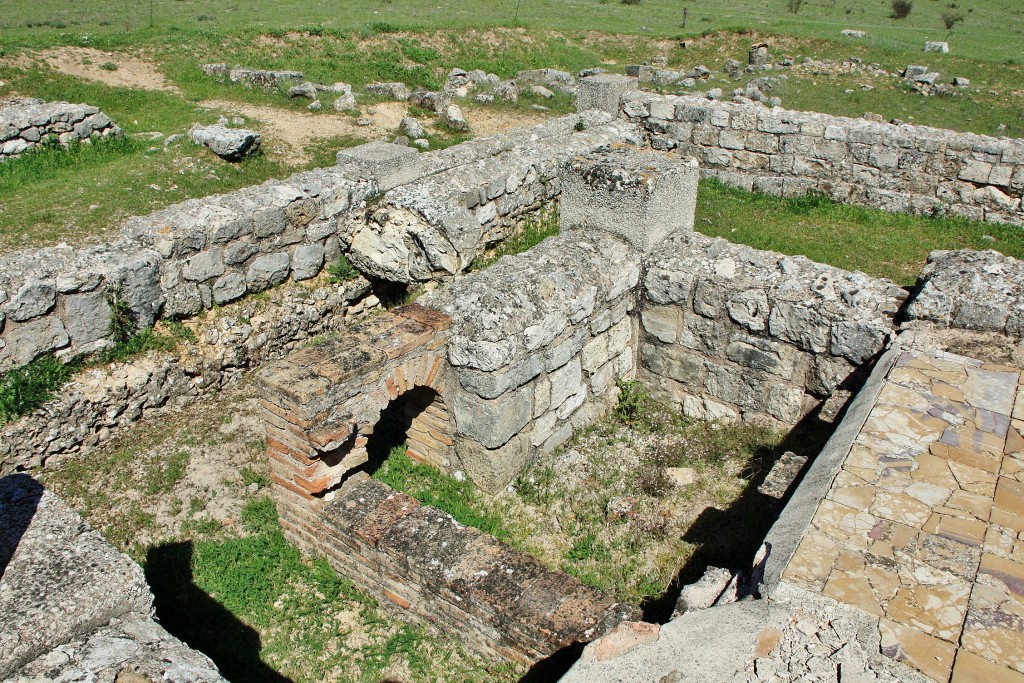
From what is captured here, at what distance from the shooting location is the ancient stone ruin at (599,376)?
353cm

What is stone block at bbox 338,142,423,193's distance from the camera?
8.82 metres

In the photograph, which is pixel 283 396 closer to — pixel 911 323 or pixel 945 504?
pixel 945 504

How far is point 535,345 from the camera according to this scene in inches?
235

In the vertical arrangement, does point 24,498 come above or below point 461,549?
above

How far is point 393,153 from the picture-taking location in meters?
9.13

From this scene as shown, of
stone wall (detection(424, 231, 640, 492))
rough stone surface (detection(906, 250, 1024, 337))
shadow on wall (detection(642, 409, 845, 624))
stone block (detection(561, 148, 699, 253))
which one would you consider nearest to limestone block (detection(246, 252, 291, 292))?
stone wall (detection(424, 231, 640, 492))

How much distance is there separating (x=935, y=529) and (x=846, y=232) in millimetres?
6715

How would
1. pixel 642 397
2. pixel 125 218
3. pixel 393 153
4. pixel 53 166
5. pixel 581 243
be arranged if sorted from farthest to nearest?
1. pixel 53 166
2. pixel 393 153
3. pixel 125 218
4. pixel 642 397
5. pixel 581 243

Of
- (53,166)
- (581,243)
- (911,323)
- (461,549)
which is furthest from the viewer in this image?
(53,166)

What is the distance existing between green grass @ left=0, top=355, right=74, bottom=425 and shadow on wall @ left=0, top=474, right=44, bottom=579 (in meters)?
3.15

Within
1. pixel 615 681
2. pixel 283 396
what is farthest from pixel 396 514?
pixel 615 681

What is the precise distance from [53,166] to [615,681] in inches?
400

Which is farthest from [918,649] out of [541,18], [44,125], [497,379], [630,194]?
[541,18]

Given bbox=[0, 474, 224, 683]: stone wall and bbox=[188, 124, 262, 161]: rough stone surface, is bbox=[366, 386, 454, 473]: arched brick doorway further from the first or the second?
bbox=[188, 124, 262, 161]: rough stone surface
